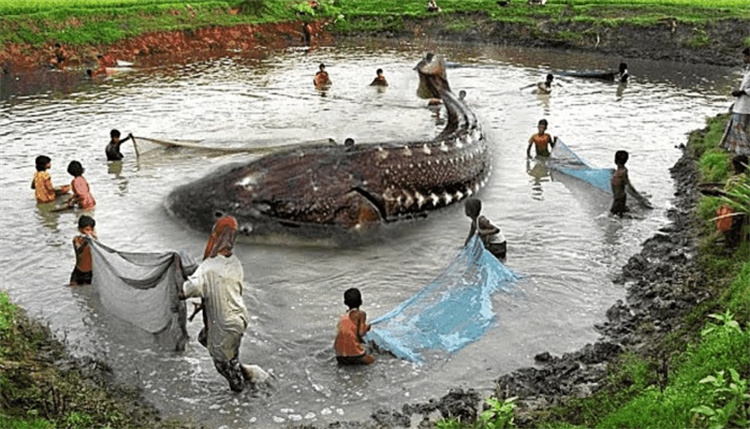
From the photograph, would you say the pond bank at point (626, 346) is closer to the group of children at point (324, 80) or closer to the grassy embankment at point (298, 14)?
the group of children at point (324, 80)

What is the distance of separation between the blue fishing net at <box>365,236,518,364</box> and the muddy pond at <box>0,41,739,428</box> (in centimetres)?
19

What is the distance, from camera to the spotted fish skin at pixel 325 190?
37.1 feet

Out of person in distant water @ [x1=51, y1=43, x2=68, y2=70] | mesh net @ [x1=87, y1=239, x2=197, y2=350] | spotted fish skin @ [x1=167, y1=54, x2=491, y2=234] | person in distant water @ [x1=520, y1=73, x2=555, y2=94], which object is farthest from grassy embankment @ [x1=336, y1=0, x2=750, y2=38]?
mesh net @ [x1=87, y1=239, x2=197, y2=350]

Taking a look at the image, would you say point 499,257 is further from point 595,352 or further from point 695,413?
point 695,413

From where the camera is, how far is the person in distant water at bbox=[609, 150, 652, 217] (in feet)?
39.9

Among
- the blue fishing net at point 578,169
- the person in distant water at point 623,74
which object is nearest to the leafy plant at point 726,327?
the blue fishing net at point 578,169

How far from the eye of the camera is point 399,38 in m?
38.2

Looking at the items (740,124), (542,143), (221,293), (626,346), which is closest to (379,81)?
(542,143)

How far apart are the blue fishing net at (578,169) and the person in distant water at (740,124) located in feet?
7.70

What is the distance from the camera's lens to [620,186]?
12.2m

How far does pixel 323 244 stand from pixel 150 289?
11.7ft

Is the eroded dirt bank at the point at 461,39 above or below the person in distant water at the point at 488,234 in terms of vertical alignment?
above

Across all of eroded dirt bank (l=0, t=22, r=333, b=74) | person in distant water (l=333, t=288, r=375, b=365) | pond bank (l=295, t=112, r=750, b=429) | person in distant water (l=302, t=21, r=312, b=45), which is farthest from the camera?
person in distant water (l=302, t=21, r=312, b=45)

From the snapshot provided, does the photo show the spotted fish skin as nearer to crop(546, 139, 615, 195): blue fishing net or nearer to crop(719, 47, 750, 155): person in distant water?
crop(546, 139, 615, 195): blue fishing net
